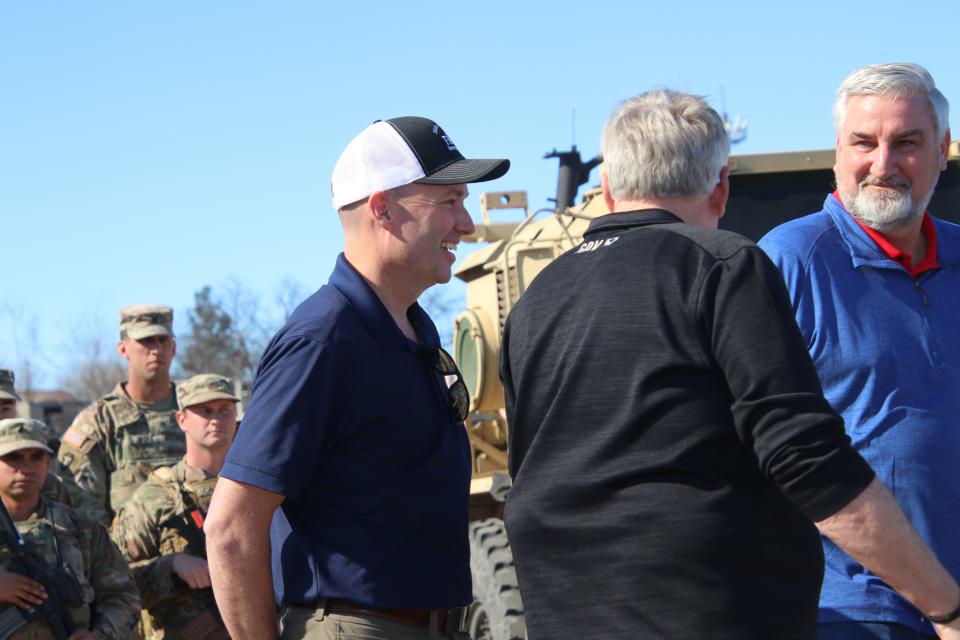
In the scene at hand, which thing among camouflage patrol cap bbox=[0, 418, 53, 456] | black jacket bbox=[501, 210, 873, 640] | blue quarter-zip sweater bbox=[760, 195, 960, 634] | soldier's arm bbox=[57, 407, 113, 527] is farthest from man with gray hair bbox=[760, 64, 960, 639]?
soldier's arm bbox=[57, 407, 113, 527]

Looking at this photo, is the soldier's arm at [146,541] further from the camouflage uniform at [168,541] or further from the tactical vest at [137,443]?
the tactical vest at [137,443]

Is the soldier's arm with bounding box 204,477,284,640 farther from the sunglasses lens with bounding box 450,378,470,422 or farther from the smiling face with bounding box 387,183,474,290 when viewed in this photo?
the smiling face with bounding box 387,183,474,290

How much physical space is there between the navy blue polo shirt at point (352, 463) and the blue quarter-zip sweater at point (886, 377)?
892 mm

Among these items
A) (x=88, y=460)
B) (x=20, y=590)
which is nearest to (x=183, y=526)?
(x=20, y=590)

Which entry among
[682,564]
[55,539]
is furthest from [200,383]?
[682,564]

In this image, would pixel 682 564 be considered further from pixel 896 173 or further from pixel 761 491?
pixel 896 173

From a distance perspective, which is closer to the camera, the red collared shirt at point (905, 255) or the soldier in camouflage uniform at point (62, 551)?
the red collared shirt at point (905, 255)

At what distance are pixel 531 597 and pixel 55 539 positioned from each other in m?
3.67

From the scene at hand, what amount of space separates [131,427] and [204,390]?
1.57 metres

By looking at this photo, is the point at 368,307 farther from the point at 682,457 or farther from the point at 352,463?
the point at 682,457

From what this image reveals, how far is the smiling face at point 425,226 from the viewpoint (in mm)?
3117

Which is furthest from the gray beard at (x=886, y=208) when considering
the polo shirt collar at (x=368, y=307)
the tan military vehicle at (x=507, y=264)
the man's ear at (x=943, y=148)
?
the tan military vehicle at (x=507, y=264)

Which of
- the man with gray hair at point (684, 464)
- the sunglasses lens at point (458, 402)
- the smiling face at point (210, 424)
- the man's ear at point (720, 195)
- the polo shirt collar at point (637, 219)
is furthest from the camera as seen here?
the smiling face at point (210, 424)

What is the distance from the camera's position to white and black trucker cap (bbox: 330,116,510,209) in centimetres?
312
